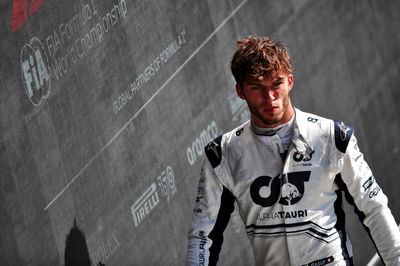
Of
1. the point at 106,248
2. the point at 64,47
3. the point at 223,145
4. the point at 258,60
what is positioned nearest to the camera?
the point at 258,60

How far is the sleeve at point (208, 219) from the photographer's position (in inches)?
131

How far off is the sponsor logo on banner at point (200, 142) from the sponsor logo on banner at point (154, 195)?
19 centimetres

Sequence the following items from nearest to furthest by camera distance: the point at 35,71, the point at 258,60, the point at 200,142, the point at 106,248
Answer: the point at 258,60, the point at 35,71, the point at 106,248, the point at 200,142

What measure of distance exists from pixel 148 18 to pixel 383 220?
156cm

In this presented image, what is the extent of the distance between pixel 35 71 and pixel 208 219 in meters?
0.89

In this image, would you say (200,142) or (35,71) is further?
(200,142)

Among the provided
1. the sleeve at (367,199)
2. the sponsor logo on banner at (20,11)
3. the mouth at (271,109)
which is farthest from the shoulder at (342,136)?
the sponsor logo on banner at (20,11)

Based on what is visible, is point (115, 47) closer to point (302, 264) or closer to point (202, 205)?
point (202, 205)

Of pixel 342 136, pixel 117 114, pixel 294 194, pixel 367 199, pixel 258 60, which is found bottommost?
pixel 367 199

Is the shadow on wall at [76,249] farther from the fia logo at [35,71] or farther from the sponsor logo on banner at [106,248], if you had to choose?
the fia logo at [35,71]

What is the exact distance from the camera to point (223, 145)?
3469mm

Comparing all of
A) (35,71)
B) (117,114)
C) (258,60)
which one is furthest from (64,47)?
(258,60)

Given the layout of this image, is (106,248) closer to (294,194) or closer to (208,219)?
(208,219)

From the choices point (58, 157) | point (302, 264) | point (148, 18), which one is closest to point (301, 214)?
point (302, 264)
